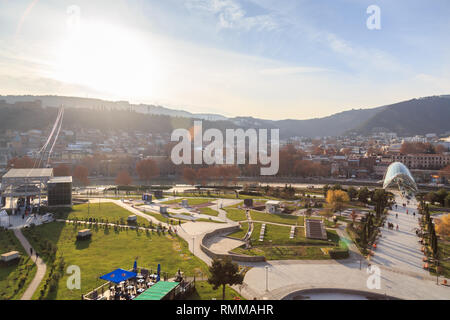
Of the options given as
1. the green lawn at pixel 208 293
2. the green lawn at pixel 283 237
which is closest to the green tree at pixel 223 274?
the green lawn at pixel 208 293

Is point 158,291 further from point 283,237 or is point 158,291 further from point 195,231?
point 283,237

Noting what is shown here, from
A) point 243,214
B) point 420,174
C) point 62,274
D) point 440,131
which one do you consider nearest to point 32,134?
point 243,214

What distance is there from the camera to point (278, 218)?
31.2m

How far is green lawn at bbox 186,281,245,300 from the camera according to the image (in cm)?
1456

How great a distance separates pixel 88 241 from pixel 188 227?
8.21m

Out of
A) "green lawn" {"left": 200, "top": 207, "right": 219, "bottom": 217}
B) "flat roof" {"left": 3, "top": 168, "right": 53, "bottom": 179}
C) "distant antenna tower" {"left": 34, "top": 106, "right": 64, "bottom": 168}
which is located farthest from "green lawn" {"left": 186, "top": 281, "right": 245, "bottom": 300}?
"distant antenna tower" {"left": 34, "top": 106, "right": 64, "bottom": 168}

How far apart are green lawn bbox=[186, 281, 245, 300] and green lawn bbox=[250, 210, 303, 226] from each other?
15.0 m

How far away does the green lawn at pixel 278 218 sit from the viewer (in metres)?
29.8

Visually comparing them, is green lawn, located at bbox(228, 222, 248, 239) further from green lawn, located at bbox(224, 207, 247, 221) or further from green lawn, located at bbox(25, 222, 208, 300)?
green lawn, located at bbox(25, 222, 208, 300)

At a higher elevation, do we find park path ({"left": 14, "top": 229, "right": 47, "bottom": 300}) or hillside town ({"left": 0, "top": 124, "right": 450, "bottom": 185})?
hillside town ({"left": 0, "top": 124, "right": 450, "bottom": 185})

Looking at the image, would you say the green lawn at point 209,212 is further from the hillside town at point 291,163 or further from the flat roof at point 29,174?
the hillside town at point 291,163

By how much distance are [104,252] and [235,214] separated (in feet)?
50.8

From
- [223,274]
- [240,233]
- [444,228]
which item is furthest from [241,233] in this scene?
[444,228]
